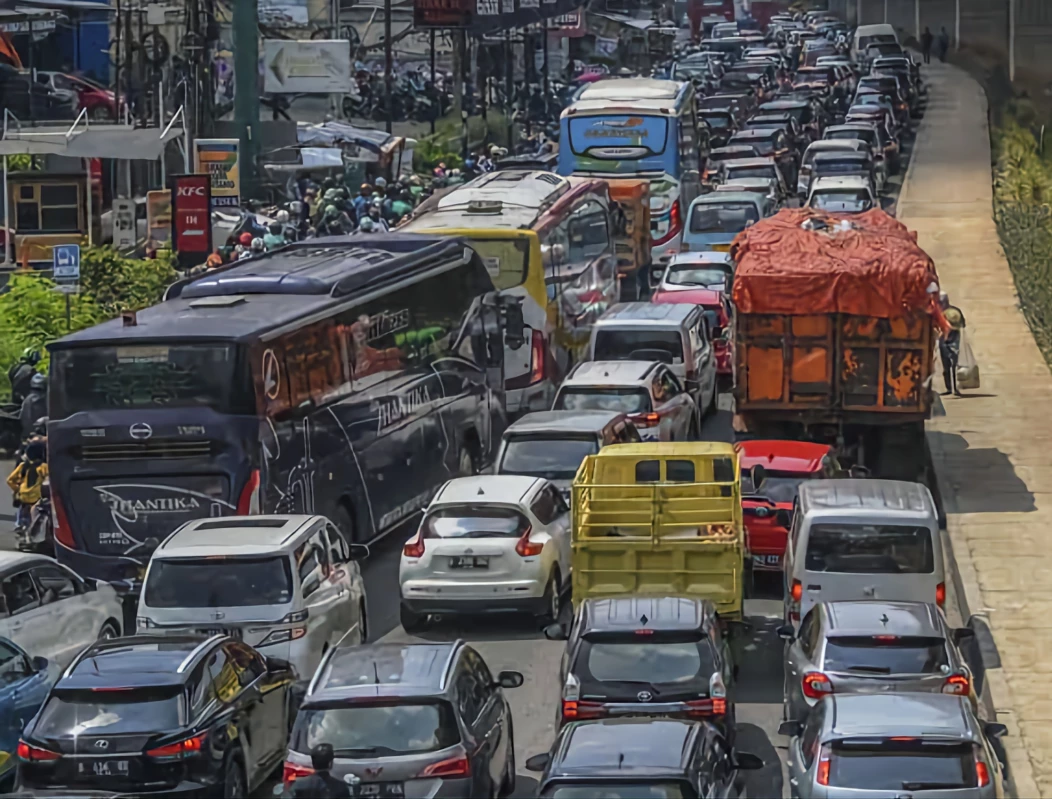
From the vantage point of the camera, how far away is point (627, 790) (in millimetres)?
11188

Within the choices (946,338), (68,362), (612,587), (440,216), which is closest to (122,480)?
(68,362)

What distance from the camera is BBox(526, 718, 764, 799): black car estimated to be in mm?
11211

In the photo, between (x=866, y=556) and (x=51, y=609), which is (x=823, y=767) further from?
(x=51, y=609)

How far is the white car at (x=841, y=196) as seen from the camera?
43594mm

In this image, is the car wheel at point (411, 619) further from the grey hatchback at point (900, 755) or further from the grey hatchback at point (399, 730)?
the grey hatchback at point (900, 755)

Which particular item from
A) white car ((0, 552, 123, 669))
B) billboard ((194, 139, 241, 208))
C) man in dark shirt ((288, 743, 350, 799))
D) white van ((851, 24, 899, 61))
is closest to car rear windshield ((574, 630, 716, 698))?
man in dark shirt ((288, 743, 350, 799))

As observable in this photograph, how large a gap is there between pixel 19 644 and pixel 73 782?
10.1 feet

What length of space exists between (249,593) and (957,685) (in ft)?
18.2

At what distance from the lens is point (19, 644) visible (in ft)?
52.6

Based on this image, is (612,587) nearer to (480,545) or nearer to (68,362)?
(480,545)

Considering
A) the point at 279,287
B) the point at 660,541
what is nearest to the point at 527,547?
the point at 660,541

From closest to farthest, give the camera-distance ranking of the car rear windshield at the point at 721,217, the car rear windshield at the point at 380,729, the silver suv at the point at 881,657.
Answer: the car rear windshield at the point at 380,729 < the silver suv at the point at 881,657 < the car rear windshield at the point at 721,217

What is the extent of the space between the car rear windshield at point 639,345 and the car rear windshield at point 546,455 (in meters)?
6.06

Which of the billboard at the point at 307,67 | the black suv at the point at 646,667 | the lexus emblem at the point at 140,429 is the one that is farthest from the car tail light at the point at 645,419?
the billboard at the point at 307,67
